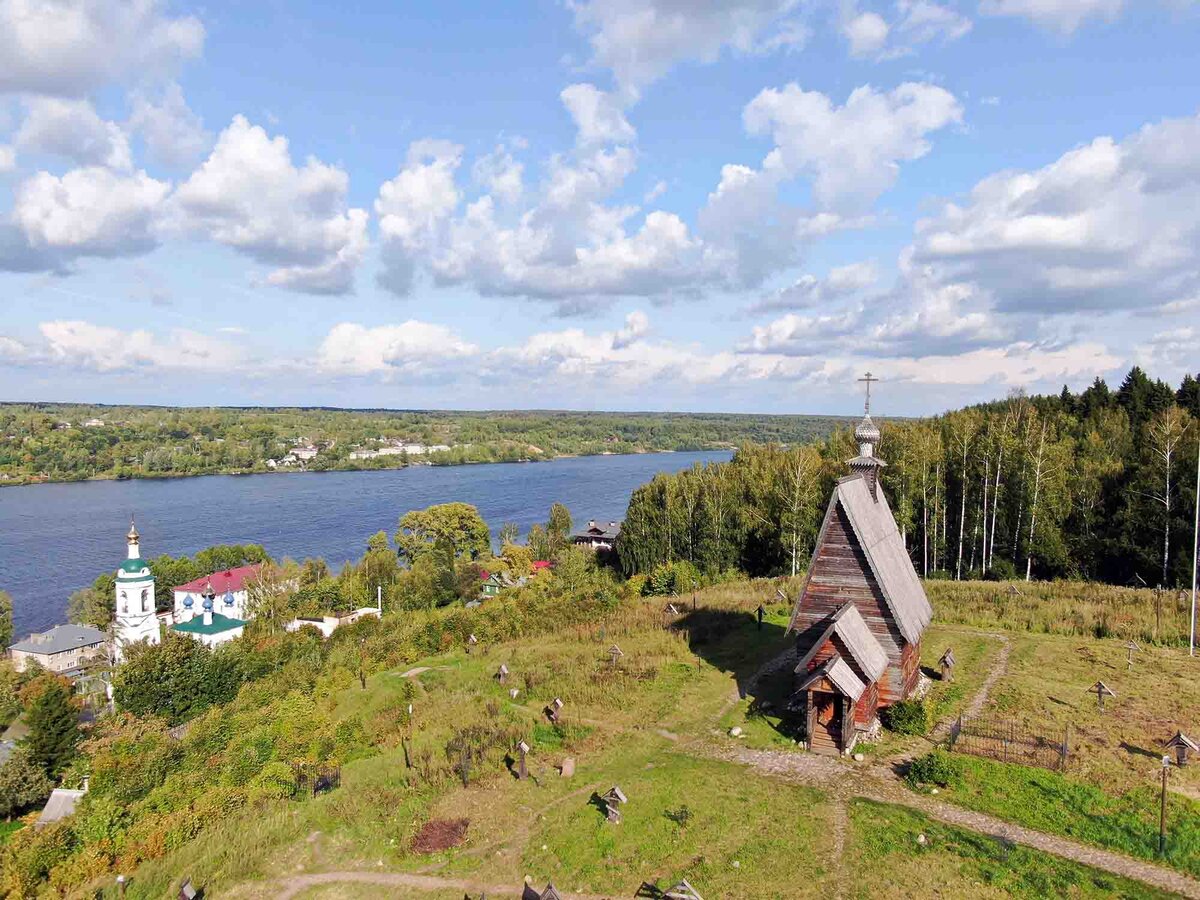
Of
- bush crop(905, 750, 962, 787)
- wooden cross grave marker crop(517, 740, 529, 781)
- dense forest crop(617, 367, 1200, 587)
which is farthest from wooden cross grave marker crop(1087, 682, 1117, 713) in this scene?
dense forest crop(617, 367, 1200, 587)

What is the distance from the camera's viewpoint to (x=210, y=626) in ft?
129

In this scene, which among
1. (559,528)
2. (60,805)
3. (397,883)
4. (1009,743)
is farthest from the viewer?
(559,528)

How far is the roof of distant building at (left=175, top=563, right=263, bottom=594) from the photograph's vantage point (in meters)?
49.5

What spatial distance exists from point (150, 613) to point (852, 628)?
35.9m

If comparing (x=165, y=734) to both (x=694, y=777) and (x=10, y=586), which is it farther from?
(x=10, y=586)

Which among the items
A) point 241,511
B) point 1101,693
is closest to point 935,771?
point 1101,693

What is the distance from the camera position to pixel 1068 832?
12867 mm

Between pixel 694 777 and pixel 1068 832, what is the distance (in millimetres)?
6993

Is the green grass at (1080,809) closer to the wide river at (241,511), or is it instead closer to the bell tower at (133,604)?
the bell tower at (133,604)

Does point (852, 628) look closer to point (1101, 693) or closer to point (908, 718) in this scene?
point (908, 718)

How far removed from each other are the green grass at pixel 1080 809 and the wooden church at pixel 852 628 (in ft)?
8.67

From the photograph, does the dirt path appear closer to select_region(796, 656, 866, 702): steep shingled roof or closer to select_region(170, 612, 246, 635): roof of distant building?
select_region(796, 656, 866, 702): steep shingled roof

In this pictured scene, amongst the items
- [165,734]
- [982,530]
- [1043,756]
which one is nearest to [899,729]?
[1043,756]

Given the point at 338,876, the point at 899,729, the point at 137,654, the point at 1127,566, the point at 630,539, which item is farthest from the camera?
the point at 630,539
